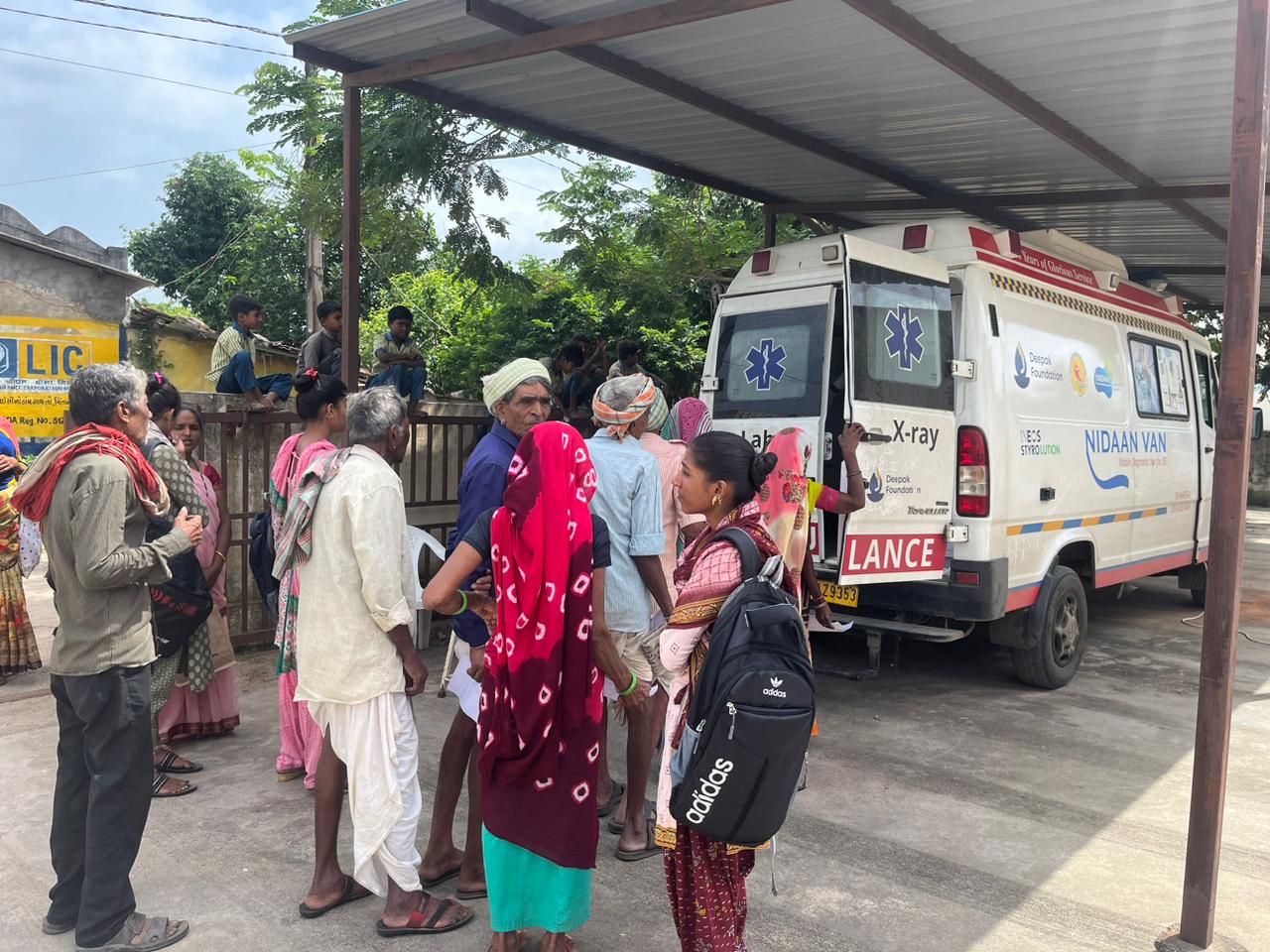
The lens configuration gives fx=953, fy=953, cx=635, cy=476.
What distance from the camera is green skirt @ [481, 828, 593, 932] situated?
8.57 ft

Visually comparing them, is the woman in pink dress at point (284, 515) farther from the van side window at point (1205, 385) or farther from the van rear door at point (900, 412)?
the van side window at point (1205, 385)

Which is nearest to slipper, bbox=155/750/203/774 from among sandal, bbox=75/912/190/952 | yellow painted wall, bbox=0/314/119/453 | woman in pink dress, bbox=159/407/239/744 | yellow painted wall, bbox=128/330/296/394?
woman in pink dress, bbox=159/407/239/744

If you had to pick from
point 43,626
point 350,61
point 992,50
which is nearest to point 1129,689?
point 992,50

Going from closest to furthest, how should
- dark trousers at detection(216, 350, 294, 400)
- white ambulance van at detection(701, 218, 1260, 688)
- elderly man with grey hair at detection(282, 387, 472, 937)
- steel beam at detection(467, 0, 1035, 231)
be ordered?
elderly man with grey hair at detection(282, 387, 472, 937)
white ambulance van at detection(701, 218, 1260, 688)
steel beam at detection(467, 0, 1035, 231)
dark trousers at detection(216, 350, 294, 400)

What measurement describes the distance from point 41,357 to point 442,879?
6668 mm

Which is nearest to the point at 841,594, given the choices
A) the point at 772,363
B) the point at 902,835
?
the point at 772,363

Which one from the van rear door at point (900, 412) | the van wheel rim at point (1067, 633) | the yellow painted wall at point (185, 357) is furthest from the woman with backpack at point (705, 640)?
the yellow painted wall at point (185, 357)

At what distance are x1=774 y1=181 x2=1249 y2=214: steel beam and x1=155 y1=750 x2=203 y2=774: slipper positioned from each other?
653 cm

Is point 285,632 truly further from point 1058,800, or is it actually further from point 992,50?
point 992,50

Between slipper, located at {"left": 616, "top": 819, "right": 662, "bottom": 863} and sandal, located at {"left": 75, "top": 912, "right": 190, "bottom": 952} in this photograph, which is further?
slipper, located at {"left": 616, "top": 819, "right": 662, "bottom": 863}

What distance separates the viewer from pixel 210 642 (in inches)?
178

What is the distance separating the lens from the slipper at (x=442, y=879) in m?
3.21

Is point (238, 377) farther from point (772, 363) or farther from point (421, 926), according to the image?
point (421, 926)

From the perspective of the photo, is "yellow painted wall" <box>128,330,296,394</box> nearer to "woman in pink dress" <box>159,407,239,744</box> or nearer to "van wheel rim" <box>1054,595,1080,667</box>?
"woman in pink dress" <box>159,407,239,744</box>
